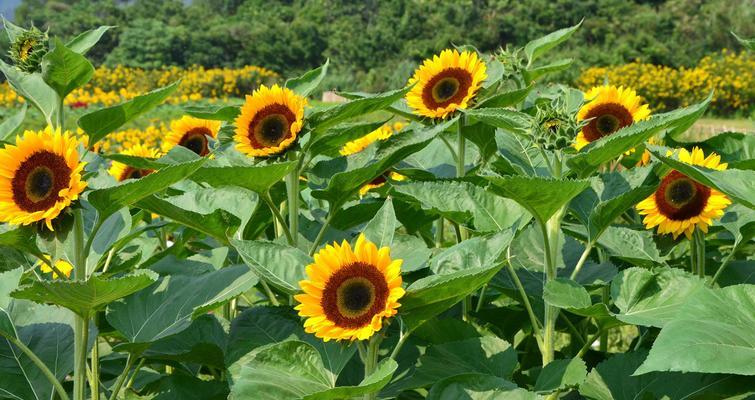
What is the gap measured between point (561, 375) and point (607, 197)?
34 centimetres

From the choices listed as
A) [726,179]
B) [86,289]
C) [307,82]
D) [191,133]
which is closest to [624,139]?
[726,179]

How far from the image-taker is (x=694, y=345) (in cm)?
97

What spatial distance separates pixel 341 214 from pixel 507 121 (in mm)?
429

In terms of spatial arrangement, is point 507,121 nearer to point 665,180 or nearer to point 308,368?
point 665,180

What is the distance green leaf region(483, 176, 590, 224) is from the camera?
115 cm

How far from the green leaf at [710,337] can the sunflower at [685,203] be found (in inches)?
13.4

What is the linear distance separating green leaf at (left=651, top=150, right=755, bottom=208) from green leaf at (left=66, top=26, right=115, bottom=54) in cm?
97

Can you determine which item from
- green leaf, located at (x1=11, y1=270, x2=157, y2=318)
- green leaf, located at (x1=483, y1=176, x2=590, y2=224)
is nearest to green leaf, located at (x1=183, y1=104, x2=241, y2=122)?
green leaf, located at (x1=11, y1=270, x2=157, y2=318)

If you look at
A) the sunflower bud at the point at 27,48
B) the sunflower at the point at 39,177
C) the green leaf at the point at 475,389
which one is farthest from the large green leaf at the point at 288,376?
the sunflower bud at the point at 27,48

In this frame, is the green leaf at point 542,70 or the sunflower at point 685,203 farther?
the green leaf at point 542,70

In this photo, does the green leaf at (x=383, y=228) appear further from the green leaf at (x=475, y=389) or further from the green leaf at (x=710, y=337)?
the green leaf at (x=710, y=337)

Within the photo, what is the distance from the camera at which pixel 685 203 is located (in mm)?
1470

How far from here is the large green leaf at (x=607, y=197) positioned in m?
1.31

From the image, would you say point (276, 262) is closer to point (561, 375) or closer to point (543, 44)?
point (561, 375)
